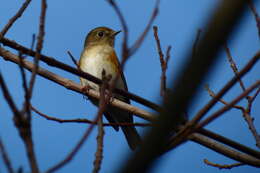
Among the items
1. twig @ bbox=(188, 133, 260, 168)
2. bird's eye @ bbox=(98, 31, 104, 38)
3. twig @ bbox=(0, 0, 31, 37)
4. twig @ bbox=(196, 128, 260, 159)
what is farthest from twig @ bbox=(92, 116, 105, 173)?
bird's eye @ bbox=(98, 31, 104, 38)

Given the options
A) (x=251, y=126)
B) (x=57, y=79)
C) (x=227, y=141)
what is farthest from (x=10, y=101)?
(x=57, y=79)

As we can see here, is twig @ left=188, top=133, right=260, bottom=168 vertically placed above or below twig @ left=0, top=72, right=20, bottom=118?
above

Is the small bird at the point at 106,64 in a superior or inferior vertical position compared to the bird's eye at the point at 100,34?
inferior

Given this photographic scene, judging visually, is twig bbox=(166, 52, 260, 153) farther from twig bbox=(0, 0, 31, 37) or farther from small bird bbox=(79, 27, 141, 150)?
small bird bbox=(79, 27, 141, 150)

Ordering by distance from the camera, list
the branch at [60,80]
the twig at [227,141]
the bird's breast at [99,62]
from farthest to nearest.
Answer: the bird's breast at [99,62] < the branch at [60,80] < the twig at [227,141]

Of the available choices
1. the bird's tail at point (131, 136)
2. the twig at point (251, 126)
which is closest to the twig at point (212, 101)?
the twig at point (251, 126)

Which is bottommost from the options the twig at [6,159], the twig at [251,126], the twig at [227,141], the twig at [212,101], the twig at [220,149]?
the twig at [6,159]

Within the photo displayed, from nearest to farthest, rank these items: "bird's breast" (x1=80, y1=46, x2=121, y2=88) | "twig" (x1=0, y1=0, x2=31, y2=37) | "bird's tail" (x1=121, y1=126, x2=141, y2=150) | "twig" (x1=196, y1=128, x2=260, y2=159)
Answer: "twig" (x1=196, y1=128, x2=260, y2=159) → "twig" (x1=0, y1=0, x2=31, y2=37) → "bird's tail" (x1=121, y1=126, x2=141, y2=150) → "bird's breast" (x1=80, y1=46, x2=121, y2=88)

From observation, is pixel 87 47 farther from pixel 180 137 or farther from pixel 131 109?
pixel 180 137

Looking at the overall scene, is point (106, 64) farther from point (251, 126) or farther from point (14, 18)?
point (251, 126)

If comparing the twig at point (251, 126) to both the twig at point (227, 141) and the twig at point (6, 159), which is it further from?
the twig at point (6, 159)
